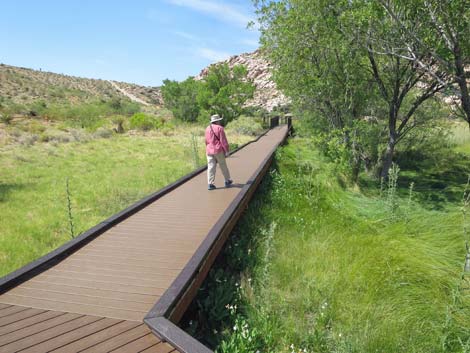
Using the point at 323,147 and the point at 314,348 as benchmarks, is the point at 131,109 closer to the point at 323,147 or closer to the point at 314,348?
the point at 323,147

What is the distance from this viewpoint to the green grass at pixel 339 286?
357 cm

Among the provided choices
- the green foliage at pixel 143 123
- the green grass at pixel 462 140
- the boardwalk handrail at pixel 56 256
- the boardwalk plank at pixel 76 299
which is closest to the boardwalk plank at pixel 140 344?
the boardwalk plank at pixel 76 299

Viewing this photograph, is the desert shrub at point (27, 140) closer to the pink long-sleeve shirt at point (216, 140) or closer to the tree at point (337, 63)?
the tree at point (337, 63)

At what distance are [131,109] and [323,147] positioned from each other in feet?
142

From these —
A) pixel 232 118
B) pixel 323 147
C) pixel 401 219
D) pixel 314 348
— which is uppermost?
pixel 232 118

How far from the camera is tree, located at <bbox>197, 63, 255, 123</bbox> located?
30797mm

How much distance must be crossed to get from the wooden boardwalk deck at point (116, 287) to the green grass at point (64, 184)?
195cm

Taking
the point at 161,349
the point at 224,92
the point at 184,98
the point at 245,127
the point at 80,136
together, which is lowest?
the point at 161,349

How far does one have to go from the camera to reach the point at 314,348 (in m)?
3.49

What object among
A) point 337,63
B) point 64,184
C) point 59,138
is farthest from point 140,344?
point 59,138

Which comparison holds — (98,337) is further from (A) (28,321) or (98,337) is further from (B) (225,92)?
(B) (225,92)

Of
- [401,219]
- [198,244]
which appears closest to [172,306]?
[198,244]

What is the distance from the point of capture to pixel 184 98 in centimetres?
4297

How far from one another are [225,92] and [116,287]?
93.9 feet
